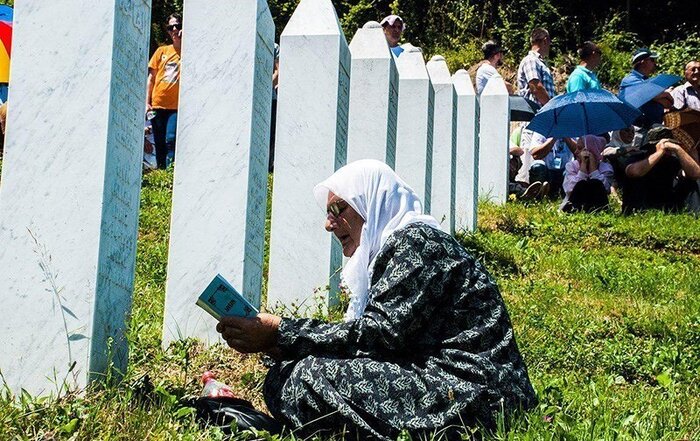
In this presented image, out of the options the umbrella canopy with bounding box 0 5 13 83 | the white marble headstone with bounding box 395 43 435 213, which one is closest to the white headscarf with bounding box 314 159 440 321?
the white marble headstone with bounding box 395 43 435 213

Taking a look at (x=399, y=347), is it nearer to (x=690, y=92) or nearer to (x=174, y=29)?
(x=174, y=29)

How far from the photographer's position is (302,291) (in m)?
5.96

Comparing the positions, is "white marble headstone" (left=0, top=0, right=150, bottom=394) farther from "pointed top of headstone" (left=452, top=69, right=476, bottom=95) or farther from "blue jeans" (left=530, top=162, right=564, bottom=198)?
Result: "blue jeans" (left=530, top=162, right=564, bottom=198)

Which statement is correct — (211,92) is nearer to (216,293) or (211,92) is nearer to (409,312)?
(216,293)

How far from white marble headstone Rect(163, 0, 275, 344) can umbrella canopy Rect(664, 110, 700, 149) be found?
8.10 metres

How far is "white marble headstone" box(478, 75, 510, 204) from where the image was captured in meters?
11.8

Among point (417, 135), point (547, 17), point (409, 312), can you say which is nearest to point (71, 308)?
point (409, 312)

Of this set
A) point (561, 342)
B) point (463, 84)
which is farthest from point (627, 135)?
point (561, 342)

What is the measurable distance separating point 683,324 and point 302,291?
91.4 inches

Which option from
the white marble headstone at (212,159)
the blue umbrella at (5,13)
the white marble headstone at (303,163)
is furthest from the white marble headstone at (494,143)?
the white marble headstone at (212,159)

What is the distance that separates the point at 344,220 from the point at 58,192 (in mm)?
1157

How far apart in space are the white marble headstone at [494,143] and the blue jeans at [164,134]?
139 inches

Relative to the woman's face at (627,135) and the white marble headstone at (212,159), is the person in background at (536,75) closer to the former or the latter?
the woman's face at (627,135)

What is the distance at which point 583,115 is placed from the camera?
1174cm
